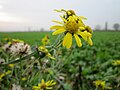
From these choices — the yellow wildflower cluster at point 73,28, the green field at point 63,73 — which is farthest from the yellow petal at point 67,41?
the green field at point 63,73

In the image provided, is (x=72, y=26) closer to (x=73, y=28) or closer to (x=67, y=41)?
(x=73, y=28)

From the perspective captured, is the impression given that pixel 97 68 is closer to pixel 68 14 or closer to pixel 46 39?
pixel 46 39

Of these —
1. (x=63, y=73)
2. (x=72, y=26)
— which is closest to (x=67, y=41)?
(x=72, y=26)

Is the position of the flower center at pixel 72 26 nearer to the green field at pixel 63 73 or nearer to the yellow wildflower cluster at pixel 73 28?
the yellow wildflower cluster at pixel 73 28

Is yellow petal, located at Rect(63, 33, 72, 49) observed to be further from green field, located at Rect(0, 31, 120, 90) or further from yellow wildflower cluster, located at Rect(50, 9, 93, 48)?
green field, located at Rect(0, 31, 120, 90)

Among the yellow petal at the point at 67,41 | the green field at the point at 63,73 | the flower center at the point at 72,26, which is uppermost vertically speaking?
the flower center at the point at 72,26

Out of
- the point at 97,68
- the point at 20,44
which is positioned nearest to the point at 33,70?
the point at 20,44

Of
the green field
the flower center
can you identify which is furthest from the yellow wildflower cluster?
the green field

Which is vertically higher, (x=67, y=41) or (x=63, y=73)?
(x=67, y=41)

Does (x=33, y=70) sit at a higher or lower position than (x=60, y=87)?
higher

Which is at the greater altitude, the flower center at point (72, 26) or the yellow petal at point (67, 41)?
the flower center at point (72, 26)

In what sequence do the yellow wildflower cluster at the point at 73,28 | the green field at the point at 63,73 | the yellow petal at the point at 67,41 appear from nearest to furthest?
the yellow petal at the point at 67,41
the yellow wildflower cluster at the point at 73,28
the green field at the point at 63,73
